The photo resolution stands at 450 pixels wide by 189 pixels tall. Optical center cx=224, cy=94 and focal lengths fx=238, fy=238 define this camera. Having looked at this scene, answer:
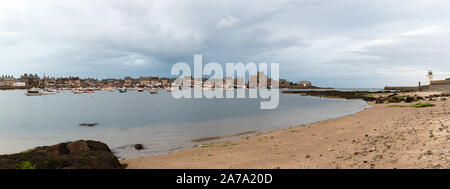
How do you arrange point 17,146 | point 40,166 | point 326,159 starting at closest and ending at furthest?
point 40,166 < point 326,159 < point 17,146

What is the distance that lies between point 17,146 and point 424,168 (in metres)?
28.1

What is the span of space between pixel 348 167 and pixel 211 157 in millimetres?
6841

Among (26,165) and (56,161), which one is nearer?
(26,165)

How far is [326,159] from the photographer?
10250mm

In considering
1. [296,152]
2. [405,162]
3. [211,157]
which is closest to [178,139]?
[211,157]

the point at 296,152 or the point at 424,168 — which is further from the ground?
the point at 424,168

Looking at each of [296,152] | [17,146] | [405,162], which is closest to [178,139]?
[296,152]
